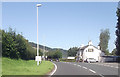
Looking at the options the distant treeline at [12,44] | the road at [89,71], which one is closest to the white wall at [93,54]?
the distant treeline at [12,44]

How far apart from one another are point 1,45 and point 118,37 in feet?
117

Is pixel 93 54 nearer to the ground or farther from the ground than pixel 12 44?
nearer to the ground

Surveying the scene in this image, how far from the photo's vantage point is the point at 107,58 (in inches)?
3187

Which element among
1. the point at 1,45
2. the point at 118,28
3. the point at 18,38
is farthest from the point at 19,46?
the point at 118,28

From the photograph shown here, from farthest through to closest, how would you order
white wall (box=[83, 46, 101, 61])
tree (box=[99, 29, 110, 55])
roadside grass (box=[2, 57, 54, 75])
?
1. tree (box=[99, 29, 110, 55])
2. white wall (box=[83, 46, 101, 61])
3. roadside grass (box=[2, 57, 54, 75])

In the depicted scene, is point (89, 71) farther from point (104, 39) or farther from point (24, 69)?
point (104, 39)

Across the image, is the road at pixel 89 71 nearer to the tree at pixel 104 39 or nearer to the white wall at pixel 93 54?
the white wall at pixel 93 54

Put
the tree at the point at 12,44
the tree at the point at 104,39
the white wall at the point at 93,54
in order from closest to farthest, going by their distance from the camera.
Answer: the tree at the point at 12,44 → the white wall at the point at 93,54 → the tree at the point at 104,39

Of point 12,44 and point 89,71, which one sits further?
point 12,44

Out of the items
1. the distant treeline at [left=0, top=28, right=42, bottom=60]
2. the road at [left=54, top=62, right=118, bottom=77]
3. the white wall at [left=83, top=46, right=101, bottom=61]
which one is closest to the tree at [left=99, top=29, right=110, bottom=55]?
the white wall at [left=83, top=46, right=101, bottom=61]

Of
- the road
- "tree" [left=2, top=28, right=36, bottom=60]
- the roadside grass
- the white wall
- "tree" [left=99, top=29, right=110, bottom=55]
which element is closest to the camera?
the roadside grass

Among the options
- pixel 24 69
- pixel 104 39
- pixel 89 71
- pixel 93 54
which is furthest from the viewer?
pixel 104 39

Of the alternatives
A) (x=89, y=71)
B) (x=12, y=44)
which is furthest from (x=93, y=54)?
(x=89, y=71)

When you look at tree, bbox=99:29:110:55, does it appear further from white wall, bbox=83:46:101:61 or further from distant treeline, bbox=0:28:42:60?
distant treeline, bbox=0:28:42:60
